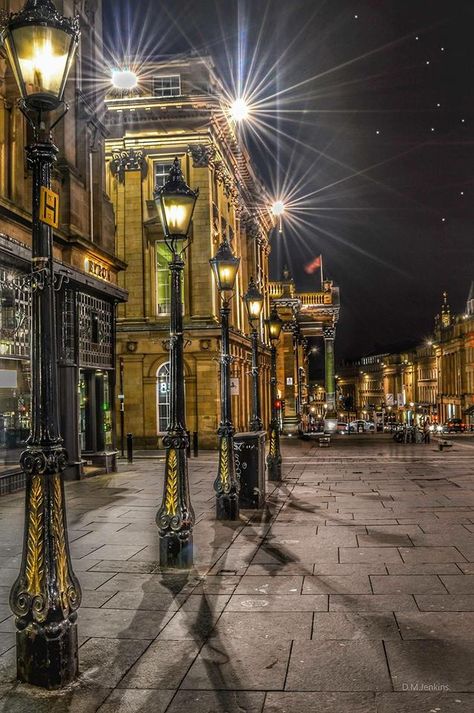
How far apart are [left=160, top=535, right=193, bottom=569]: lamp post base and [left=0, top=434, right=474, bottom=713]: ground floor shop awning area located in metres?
0.23

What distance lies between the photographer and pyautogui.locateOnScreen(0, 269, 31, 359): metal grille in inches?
688

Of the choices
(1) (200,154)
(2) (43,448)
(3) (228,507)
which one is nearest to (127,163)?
(1) (200,154)

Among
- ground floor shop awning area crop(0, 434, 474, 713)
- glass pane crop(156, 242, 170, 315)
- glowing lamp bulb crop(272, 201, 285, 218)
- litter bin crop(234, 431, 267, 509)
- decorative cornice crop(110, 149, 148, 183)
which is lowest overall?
ground floor shop awning area crop(0, 434, 474, 713)

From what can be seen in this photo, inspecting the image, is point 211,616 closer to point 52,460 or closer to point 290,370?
point 52,460

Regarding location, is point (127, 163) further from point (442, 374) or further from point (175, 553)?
point (442, 374)

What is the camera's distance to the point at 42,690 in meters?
5.66

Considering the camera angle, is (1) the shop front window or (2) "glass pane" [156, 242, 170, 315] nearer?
(1) the shop front window

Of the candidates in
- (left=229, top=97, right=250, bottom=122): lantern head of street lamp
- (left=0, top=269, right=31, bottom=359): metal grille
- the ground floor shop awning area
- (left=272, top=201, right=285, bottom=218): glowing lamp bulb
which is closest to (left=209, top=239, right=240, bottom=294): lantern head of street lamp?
the ground floor shop awning area

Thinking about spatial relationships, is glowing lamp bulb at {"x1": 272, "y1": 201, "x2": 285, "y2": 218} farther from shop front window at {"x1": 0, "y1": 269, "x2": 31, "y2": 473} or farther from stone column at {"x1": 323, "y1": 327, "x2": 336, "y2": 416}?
shop front window at {"x1": 0, "y1": 269, "x2": 31, "y2": 473}

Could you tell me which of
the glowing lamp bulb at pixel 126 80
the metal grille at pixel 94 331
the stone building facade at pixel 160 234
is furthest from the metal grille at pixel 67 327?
the glowing lamp bulb at pixel 126 80

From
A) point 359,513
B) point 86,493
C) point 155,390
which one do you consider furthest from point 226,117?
point 359,513

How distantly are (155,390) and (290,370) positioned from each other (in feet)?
104

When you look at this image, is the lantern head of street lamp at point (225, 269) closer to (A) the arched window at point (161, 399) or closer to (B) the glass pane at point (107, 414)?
(B) the glass pane at point (107, 414)

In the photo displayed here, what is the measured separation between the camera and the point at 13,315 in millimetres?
17984
